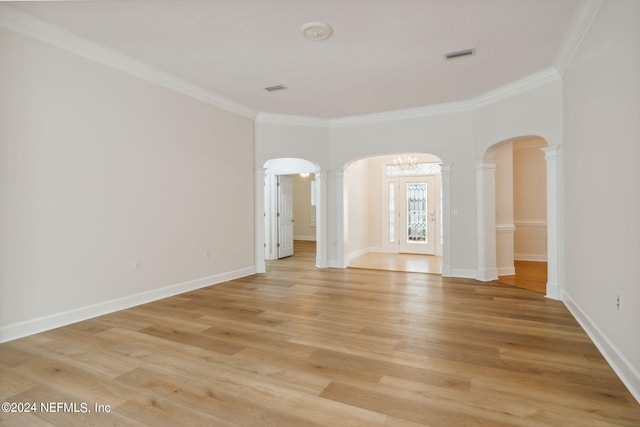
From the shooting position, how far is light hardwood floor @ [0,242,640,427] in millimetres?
1983

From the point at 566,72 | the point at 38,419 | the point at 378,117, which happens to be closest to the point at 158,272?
the point at 38,419

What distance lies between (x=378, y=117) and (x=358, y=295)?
3566 mm

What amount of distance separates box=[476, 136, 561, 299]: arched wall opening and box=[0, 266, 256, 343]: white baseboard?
4.59 metres

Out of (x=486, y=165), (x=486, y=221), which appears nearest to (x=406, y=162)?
(x=486, y=165)

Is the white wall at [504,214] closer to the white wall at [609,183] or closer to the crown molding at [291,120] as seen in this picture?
the white wall at [609,183]

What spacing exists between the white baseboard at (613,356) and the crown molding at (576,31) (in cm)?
279

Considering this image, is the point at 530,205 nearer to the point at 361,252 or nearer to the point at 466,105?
the point at 466,105

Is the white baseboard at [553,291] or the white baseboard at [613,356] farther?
the white baseboard at [553,291]

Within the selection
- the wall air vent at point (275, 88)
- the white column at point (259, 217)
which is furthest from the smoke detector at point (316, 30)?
the white column at point (259, 217)

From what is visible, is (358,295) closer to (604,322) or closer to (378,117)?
(604,322)

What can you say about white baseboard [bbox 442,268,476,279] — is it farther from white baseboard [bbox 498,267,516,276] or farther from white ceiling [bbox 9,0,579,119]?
white ceiling [bbox 9,0,579,119]

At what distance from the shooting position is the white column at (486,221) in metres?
5.71

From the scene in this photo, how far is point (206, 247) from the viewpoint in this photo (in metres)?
5.35

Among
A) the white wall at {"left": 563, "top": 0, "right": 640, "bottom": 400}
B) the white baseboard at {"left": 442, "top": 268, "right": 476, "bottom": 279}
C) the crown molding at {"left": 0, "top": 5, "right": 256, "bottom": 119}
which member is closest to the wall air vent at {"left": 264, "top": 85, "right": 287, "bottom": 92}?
the crown molding at {"left": 0, "top": 5, "right": 256, "bottom": 119}
